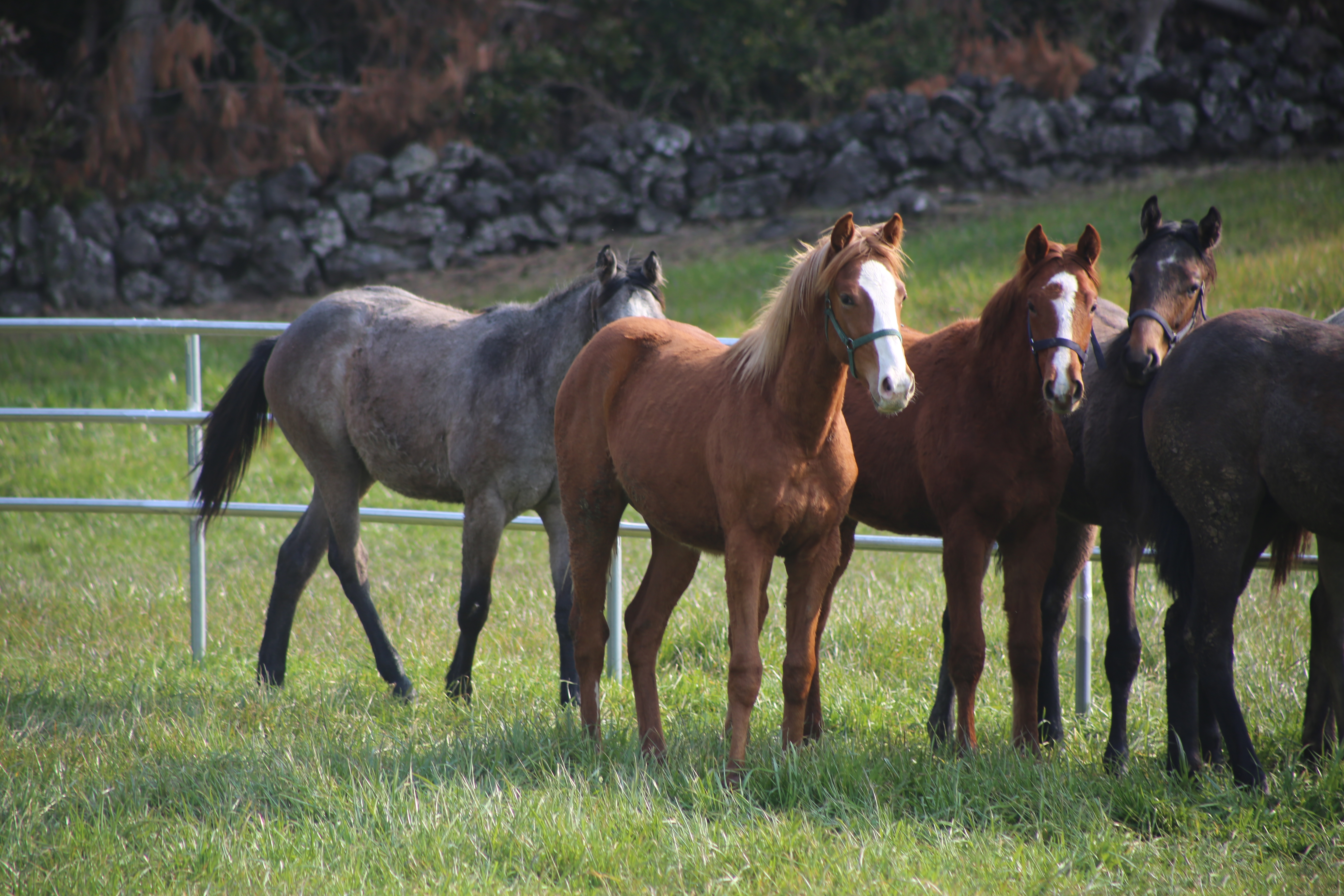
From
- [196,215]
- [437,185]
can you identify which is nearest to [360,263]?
[437,185]

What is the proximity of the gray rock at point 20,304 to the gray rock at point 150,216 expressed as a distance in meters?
1.42

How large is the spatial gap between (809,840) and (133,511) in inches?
171

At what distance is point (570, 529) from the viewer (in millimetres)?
4031

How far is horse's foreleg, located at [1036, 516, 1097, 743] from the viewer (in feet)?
13.6

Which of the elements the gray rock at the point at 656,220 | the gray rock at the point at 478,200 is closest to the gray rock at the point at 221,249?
the gray rock at the point at 478,200

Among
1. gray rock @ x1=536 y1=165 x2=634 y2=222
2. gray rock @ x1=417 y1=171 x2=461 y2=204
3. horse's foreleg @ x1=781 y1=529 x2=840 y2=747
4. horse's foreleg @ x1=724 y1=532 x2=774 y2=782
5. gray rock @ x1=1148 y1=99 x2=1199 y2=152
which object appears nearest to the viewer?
horse's foreleg @ x1=724 y1=532 x2=774 y2=782

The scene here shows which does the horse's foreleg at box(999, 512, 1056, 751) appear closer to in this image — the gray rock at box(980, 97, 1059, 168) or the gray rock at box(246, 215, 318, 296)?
the gray rock at box(980, 97, 1059, 168)

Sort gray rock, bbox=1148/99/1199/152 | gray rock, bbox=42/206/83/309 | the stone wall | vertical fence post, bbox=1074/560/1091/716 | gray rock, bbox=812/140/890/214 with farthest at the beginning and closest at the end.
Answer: gray rock, bbox=812/140/890/214 < gray rock, bbox=1148/99/1199/152 < the stone wall < gray rock, bbox=42/206/83/309 < vertical fence post, bbox=1074/560/1091/716

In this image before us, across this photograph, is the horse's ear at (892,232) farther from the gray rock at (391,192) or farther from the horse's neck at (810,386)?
the gray rock at (391,192)

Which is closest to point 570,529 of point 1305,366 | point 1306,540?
point 1305,366

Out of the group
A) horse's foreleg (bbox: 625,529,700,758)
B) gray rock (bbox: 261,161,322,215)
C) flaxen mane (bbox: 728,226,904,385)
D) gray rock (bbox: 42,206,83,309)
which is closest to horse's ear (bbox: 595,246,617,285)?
flaxen mane (bbox: 728,226,904,385)

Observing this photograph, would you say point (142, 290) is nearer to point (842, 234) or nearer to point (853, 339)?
point (842, 234)

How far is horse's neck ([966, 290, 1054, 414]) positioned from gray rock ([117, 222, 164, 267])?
12.7m

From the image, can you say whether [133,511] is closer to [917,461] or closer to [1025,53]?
[917,461]
